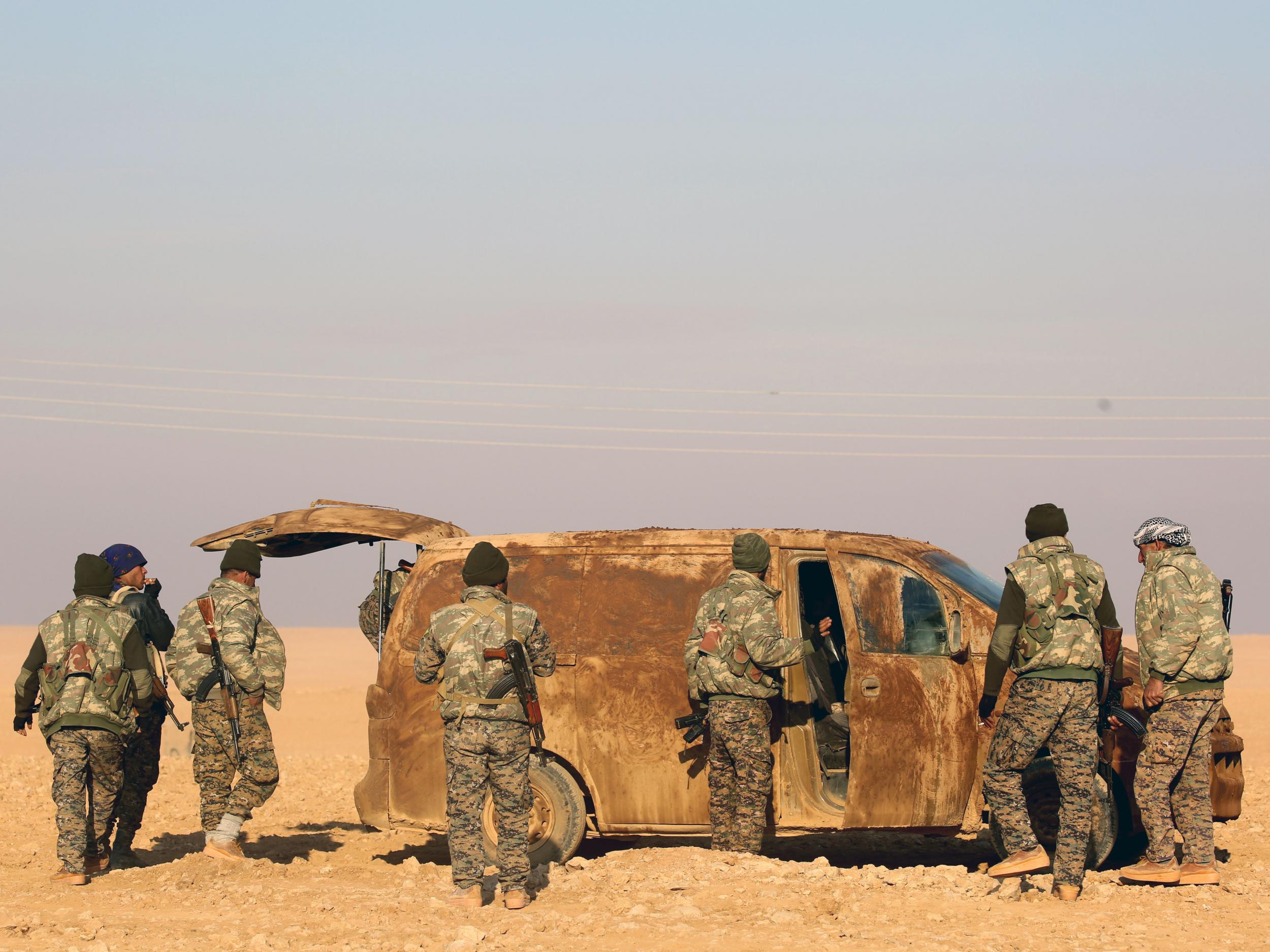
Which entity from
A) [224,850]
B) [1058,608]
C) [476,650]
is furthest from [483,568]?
[1058,608]

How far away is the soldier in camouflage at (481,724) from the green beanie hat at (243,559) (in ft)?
6.72

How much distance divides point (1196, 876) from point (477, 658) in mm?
4160

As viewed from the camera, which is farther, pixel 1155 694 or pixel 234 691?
pixel 234 691

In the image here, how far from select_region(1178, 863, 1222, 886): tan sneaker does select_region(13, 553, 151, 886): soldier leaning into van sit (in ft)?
21.0

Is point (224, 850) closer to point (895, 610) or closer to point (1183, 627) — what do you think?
point (895, 610)

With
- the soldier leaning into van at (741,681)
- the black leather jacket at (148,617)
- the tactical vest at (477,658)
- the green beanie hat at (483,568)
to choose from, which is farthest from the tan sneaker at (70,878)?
the soldier leaning into van at (741,681)

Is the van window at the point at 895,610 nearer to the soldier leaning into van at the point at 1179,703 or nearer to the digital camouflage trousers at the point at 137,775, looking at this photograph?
the soldier leaning into van at the point at 1179,703

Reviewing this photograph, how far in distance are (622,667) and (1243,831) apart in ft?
17.5

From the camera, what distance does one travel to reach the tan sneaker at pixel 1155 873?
306 inches

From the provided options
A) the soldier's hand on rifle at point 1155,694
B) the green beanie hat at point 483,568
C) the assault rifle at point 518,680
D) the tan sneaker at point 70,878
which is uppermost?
the green beanie hat at point 483,568

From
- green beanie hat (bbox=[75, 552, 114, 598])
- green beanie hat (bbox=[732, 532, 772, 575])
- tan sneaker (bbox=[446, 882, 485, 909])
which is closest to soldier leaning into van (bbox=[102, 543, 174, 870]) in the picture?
green beanie hat (bbox=[75, 552, 114, 598])

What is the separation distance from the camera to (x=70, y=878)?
28.9 feet

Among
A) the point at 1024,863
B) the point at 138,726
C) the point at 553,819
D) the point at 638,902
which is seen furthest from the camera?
the point at 138,726

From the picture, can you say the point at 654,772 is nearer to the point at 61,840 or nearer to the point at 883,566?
the point at 883,566
